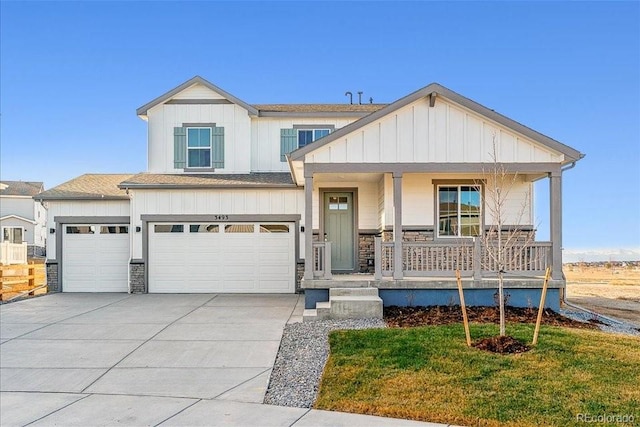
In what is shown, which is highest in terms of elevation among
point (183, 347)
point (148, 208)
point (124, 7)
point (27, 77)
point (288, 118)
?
point (124, 7)

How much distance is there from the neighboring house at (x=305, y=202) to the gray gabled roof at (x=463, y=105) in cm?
3

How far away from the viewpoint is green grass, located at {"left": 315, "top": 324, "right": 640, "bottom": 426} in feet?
16.8

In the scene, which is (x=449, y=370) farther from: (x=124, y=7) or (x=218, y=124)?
(x=124, y=7)

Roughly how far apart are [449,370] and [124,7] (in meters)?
15.6

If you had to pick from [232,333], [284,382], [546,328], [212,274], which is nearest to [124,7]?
[212,274]

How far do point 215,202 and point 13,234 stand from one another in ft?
103

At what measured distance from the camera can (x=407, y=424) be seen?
4969 mm

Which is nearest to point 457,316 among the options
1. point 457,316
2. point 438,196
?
point 457,316

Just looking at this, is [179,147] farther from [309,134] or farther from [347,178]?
[347,178]

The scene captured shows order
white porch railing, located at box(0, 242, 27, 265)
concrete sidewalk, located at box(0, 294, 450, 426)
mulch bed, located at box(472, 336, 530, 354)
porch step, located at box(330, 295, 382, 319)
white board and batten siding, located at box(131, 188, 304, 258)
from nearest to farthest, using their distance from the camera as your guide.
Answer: concrete sidewalk, located at box(0, 294, 450, 426) < mulch bed, located at box(472, 336, 530, 354) < porch step, located at box(330, 295, 382, 319) < white board and batten siding, located at box(131, 188, 304, 258) < white porch railing, located at box(0, 242, 27, 265)

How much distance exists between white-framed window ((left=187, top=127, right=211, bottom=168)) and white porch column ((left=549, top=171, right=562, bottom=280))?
413 inches

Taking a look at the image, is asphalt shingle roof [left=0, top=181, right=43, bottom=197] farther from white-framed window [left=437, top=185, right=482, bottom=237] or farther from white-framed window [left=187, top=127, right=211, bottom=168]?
white-framed window [left=437, top=185, right=482, bottom=237]

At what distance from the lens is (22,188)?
40.2 meters

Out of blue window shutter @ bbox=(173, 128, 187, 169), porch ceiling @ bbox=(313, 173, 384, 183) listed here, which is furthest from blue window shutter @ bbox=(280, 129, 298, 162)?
blue window shutter @ bbox=(173, 128, 187, 169)
